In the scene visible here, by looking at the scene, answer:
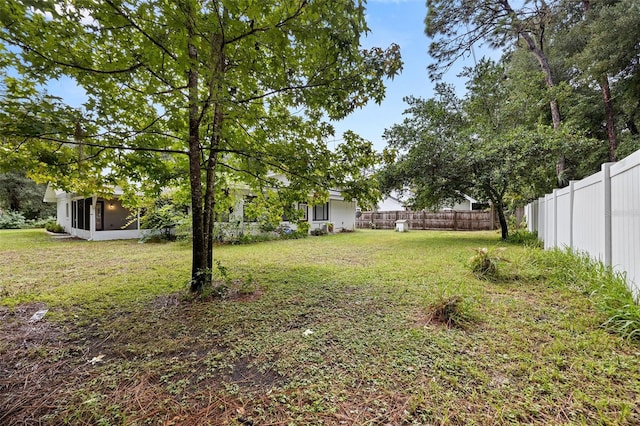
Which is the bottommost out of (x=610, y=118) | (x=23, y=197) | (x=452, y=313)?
(x=452, y=313)

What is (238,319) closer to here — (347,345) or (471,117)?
(347,345)

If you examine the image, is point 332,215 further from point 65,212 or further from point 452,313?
point 65,212

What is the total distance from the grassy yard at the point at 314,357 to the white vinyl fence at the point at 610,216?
65cm

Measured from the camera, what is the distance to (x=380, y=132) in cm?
1127

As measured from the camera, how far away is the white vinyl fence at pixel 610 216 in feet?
9.39

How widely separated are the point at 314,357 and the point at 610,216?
409cm

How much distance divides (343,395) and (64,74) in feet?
13.9

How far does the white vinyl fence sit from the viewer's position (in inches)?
113

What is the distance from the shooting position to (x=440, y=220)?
19.4 metres

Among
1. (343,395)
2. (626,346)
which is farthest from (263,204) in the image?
(626,346)

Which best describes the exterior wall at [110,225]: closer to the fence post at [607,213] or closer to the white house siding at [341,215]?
the white house siding at [341,215]

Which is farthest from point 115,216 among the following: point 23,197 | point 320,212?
point 23,197

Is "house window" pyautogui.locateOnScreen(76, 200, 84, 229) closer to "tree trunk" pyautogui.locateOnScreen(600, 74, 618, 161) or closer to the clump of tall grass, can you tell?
the clump of tall grass

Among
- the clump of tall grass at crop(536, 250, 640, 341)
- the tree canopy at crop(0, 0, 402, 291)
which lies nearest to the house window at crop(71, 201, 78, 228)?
the tree canopy at crop(0, 0, 402, 291)
